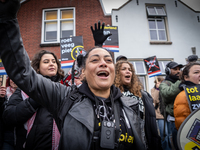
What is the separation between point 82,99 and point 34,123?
0.75m

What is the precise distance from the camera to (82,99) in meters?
1.25

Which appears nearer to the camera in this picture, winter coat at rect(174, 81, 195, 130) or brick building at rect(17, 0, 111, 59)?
winter coat at rect(174, 81, 195, 130)

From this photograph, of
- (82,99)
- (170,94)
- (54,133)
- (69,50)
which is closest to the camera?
(82,99)

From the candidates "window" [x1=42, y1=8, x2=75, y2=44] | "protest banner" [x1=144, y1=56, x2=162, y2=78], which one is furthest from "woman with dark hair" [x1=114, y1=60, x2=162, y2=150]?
"window" [x1=42, y1=8, x2=75, y2=44]

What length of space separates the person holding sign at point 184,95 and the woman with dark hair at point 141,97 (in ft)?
1.14

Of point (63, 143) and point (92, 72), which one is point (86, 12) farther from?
point (63, 143)

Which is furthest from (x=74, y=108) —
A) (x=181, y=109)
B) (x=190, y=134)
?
(x=181, y=109)

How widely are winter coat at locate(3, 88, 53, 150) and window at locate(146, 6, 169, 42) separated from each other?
7.00m

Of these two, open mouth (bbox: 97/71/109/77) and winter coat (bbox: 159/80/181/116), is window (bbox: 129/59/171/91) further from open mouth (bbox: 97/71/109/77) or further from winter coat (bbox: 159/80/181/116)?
open mouth (bbox: 97/71/109/77)

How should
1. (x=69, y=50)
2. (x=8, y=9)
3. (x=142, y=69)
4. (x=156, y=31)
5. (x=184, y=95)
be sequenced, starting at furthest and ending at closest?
(x=156, y=31), (x=142, y=69), (x=69, y=50), (x=184, y=95), (x=8, y=9)

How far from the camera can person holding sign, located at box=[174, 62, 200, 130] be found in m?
2.04

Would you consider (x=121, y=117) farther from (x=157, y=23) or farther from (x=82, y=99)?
(x=157, y=23)

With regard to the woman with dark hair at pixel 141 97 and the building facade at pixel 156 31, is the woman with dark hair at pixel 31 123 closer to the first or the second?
the woman with dark hair at pixel 141 97

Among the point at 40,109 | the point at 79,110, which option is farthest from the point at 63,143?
the point at 40,109
